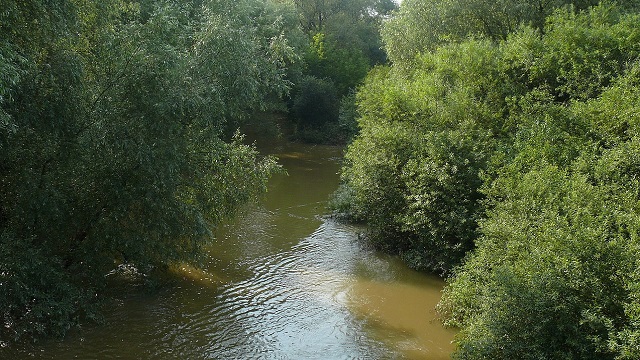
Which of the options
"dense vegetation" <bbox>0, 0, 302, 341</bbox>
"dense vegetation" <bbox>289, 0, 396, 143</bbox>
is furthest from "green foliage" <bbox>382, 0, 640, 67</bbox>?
"dense vegetation" <bbox>0, 0, 302, 341</bbox>

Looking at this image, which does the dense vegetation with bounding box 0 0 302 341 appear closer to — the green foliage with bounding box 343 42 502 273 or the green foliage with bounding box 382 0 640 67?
the green foliage with bounding box 343 42 502 273

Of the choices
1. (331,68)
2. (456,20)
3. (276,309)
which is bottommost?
(276,309)

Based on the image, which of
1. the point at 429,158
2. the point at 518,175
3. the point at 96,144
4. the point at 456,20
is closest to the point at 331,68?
the point at 456,20

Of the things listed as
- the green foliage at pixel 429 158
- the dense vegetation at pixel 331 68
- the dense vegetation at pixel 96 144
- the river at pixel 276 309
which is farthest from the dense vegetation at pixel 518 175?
the dense vegetation at pixel 331 68

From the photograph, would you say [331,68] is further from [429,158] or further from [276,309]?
[276,309]

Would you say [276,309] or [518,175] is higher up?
[518,175]

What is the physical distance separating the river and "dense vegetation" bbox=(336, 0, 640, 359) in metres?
1.09

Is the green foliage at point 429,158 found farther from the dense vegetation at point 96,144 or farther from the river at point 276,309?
the dense vegetation at point 96,144

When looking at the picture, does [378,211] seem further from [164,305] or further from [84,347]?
[84,347]

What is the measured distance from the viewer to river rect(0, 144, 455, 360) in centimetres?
1117

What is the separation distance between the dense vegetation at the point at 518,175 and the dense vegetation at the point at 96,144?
590cm

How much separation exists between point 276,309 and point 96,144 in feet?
18.0

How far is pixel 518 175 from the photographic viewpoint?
13.1 m

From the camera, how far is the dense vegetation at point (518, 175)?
927cm
